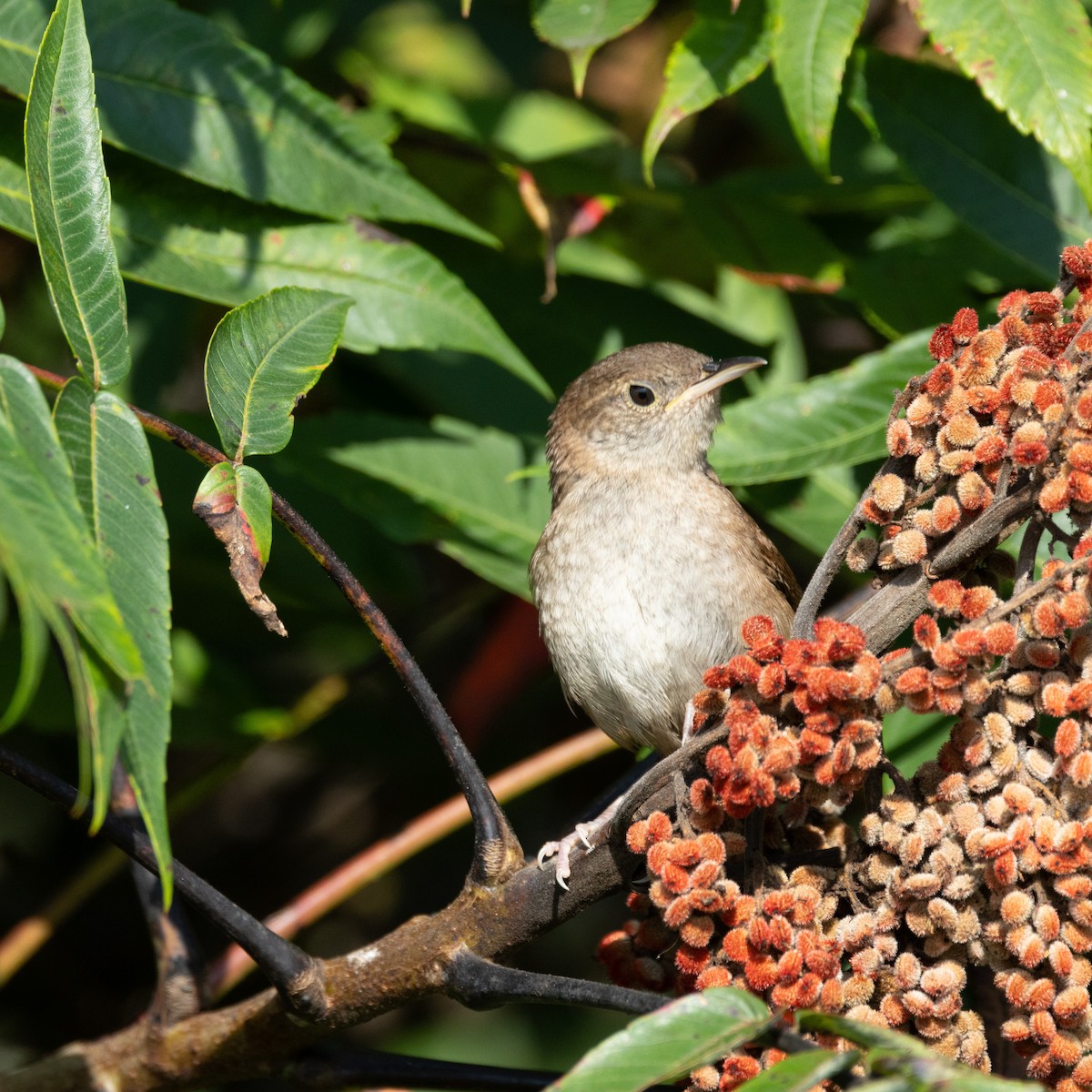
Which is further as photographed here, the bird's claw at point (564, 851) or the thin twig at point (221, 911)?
the bird's claw at point (564, 851)

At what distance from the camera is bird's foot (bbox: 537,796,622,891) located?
2.53 metres

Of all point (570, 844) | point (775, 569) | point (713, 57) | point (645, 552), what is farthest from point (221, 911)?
point (713, 57)

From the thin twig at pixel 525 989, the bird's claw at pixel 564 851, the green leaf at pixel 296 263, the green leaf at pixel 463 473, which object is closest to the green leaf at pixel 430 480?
the green leaf at pixel 463 473

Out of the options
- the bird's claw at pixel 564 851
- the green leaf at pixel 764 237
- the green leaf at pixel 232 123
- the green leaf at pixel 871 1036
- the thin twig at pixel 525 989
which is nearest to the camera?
the green leaf at pixel 871 1036

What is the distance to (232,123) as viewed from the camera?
11.4ft

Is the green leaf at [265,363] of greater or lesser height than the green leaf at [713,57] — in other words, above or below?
below

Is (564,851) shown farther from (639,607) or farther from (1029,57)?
(1029,57)

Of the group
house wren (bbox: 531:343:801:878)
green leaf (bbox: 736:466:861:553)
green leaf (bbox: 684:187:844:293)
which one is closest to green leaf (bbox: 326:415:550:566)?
house wren (bbox: 531:343:801:878)

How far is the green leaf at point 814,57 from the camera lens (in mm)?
3172

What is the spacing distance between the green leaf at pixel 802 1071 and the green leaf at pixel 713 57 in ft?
7.25

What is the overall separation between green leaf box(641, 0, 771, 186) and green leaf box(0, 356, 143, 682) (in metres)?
1.86

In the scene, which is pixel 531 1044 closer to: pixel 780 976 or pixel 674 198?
pixel 674 198

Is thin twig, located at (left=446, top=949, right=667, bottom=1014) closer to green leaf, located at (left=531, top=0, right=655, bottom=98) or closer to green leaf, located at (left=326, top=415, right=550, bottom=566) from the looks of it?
green leaf, located at (left=326, top=415, right=550, bottom=566)

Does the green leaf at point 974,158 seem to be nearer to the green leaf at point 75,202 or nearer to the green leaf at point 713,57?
the green leaf at point 713,57
